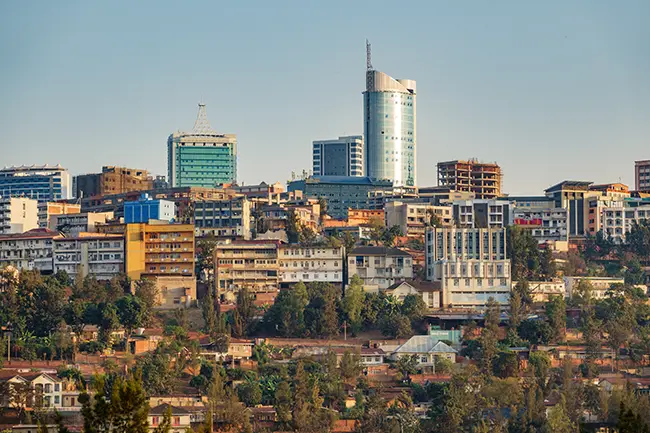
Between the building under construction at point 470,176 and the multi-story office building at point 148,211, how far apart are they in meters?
19.0

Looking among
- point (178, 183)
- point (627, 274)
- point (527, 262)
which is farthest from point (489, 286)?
point (178, 183)

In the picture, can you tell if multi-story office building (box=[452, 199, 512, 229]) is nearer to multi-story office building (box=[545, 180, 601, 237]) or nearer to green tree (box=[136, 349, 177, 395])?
multi-story office building (box=[545, 180, 601, 237])

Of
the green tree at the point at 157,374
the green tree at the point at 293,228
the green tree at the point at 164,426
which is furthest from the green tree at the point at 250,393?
the green tree at the point at 164,426

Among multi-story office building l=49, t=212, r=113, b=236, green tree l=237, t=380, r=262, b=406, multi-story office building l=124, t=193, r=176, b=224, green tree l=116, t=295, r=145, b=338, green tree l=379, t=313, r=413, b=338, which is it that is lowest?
green tree l=237, t=380, r=262, b=406

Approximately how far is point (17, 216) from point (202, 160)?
27543mm

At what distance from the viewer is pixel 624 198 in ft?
241

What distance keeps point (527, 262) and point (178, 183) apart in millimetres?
40374

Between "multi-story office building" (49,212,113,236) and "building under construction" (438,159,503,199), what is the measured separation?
21.0 m

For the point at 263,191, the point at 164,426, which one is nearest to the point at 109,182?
the point at 263,191

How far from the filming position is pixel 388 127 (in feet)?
334

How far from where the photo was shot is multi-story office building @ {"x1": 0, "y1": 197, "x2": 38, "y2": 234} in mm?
70688

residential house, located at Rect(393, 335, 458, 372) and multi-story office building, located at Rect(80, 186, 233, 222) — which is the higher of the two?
multi-story office building, located at Rect(80, 186, 233, 222)

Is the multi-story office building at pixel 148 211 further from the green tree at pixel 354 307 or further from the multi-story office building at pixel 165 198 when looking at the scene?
the green tree at pixel 354 307

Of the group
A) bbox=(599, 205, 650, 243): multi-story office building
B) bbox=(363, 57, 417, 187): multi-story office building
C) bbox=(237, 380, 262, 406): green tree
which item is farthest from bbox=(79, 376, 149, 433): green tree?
bbox=(363, 57, 417, 187): multi-story office building
